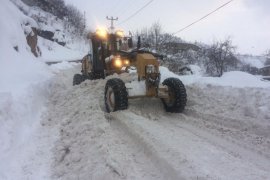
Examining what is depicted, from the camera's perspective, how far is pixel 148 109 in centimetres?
1138

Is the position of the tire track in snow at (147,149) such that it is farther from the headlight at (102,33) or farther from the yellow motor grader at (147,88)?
the headlight at (102,33)

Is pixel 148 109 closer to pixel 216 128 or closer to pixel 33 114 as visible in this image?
pixel 216 128

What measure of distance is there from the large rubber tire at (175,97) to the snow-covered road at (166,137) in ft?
0.77

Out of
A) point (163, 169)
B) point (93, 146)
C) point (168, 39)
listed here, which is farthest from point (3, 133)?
point (168, 39)

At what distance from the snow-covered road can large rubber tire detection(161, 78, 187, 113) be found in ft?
0.77

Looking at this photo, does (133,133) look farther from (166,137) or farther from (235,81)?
(235,81)

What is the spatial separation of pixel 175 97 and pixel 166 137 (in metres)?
3.18

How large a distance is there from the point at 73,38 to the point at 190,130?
226ft

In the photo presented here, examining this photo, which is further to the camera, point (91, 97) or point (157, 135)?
point (91, 97)

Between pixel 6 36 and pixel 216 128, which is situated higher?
pixel 6 36

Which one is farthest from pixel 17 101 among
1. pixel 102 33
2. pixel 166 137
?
pixel 102 33

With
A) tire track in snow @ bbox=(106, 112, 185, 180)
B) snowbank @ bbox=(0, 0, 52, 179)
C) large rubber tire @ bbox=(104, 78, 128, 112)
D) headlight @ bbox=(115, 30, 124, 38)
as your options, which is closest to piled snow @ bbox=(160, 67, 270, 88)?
headlight @ bbox=(115, 30, 124, 38)

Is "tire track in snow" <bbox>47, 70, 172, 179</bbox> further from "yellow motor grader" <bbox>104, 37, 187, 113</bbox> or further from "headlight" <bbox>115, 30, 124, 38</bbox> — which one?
"headlight" <bbox>115, 30, 124, 38</bbox>

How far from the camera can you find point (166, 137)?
8.08 m
